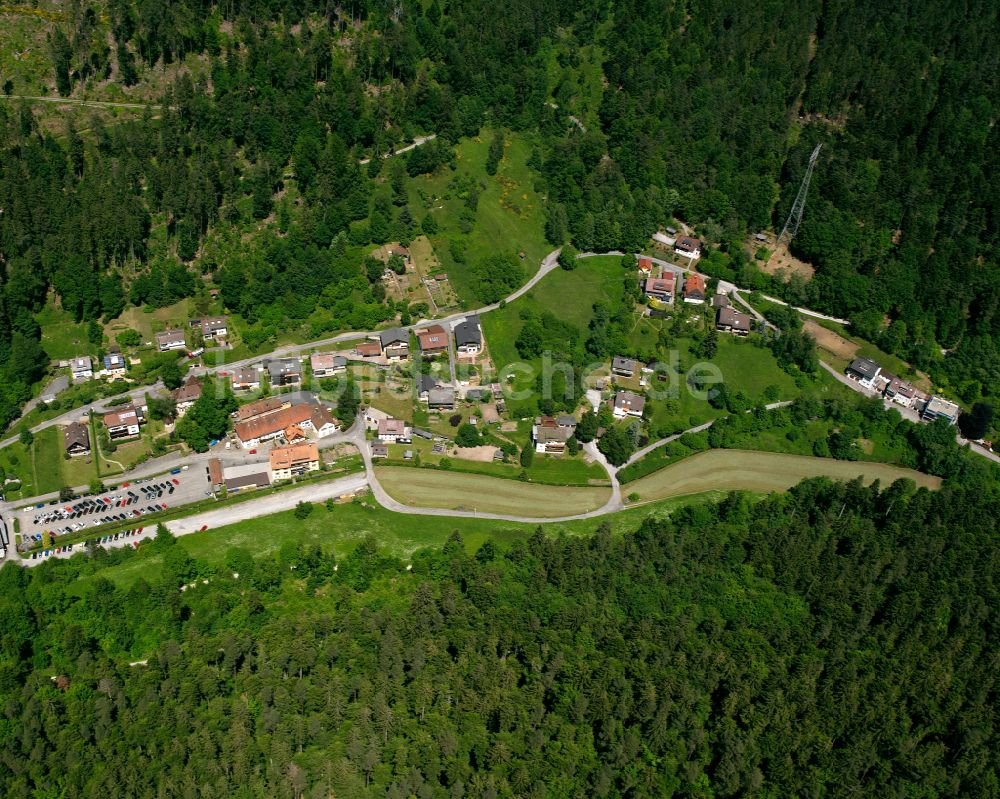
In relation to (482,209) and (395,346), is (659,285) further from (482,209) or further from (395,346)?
(395,346)

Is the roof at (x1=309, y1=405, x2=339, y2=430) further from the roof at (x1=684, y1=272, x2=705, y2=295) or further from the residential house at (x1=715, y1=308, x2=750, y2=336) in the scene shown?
the residential house at (x1=715, y1=308, x2=750, y2=336)

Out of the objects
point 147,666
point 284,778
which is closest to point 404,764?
point 284,778

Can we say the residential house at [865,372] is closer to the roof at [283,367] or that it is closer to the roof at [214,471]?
the roof at [283,367]

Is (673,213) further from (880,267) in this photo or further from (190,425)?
(190,425)

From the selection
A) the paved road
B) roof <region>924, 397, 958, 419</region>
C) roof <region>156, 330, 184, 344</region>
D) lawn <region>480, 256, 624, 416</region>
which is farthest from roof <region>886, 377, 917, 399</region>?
roof <region>156, 330, 184, 344</region>

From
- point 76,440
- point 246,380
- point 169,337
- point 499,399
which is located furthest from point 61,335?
point 499,399

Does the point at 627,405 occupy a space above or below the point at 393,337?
below

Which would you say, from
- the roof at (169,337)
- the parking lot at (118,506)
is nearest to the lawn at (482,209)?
the roof at (169,337)
